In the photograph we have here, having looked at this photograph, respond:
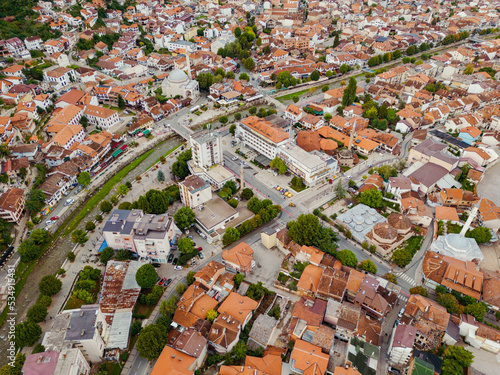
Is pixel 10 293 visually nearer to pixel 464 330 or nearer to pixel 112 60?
pixel 464 330

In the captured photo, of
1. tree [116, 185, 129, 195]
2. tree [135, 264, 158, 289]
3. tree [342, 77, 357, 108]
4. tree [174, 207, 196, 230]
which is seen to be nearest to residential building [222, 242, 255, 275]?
tree [174, 207, 196, 230]

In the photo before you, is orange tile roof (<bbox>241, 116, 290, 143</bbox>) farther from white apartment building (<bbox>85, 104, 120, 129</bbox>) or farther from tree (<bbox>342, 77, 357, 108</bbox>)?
white apartment building (<bbox>85, 104, 120, 129</bbox>)

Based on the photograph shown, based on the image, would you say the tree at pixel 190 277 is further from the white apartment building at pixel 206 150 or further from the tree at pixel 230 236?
the white apartment building at pixel 206 150

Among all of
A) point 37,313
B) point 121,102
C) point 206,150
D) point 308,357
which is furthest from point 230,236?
point 121,102

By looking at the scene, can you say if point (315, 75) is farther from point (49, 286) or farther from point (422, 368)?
point (49, 286)

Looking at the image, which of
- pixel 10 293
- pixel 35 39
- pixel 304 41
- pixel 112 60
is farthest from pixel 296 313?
pixel 35 39
